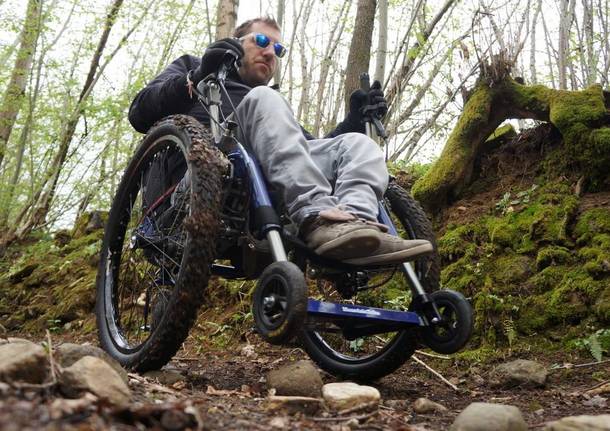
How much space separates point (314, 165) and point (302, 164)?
0.17 feet

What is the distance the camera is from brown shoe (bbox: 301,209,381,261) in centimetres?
194

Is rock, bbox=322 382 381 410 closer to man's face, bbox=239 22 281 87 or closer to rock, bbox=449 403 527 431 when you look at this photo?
rock, bbox=449 403 527 431

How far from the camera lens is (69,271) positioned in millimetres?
5566

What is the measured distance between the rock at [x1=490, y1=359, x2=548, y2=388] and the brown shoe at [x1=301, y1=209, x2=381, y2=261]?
37.0 inches

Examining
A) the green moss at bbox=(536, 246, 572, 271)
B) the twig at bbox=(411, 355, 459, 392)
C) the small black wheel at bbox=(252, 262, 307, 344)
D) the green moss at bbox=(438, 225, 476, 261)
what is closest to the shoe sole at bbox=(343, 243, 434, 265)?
the small black wheel at bbox=(252, 262, 307, 344)

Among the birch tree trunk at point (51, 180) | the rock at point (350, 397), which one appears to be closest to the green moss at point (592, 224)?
the rock at point (350, 397)

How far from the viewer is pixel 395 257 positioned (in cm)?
203

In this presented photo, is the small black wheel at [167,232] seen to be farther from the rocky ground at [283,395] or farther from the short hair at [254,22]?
the short hair at [254,22]

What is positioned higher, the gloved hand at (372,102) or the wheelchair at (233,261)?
the gloved hand at (372,102)

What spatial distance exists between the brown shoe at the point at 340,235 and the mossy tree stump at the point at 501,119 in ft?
6.71

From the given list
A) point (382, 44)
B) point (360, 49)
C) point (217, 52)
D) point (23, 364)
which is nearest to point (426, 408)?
point (23, 364)

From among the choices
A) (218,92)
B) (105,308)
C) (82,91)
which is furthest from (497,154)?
(82,91)

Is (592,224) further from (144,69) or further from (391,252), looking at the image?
(144,69)

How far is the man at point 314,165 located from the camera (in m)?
2.03
